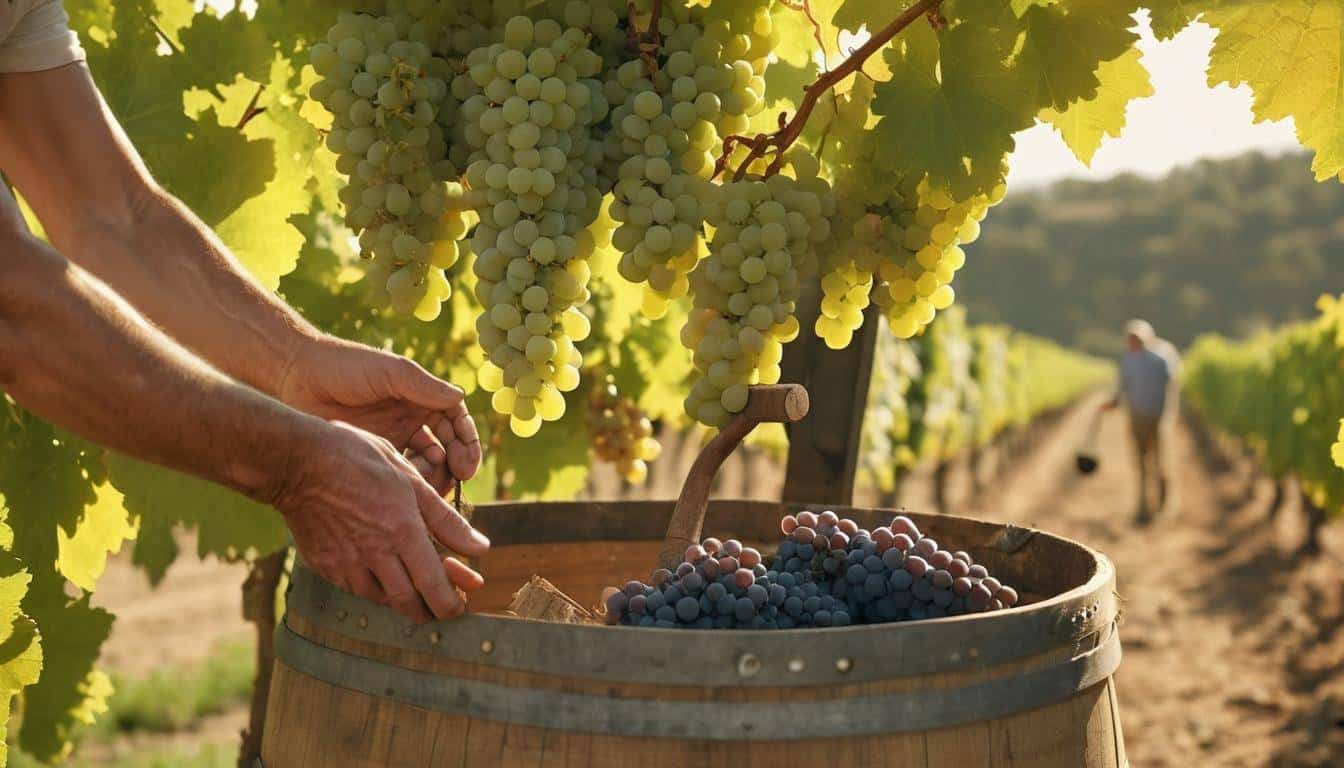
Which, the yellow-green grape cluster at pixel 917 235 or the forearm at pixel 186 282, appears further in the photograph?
the forearm at pixel 186 282

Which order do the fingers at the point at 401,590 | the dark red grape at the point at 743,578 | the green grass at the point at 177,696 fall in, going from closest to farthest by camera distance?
the fingers at the point at 401,590, the dark red grape at the point at 743,578, the green grass at the point at 177,696

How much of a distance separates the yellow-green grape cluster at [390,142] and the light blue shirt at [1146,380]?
1337cm

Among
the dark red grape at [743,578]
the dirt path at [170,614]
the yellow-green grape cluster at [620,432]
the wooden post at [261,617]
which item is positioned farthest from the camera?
the dirt path at [170,614]

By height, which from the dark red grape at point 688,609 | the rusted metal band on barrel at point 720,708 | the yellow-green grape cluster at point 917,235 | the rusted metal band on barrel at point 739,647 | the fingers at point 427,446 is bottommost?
the rusted metal band on barrel at point 720,708

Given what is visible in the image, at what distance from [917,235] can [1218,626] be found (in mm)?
8650

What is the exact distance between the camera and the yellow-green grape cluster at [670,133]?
183 centimetres

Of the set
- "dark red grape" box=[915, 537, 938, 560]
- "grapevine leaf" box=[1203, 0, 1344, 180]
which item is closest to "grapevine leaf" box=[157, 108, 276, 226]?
"dark red grape" box=[915, 537, 938, 560]

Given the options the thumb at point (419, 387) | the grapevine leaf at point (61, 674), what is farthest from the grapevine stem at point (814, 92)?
the grapevine leaf at point (61, 674)

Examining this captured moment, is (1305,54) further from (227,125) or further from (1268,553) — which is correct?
(1268,553)

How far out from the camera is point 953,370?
15.4m

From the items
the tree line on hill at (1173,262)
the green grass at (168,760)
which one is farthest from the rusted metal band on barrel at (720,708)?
the tree line on hill at (1173,262)

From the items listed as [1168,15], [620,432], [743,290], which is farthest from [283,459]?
[620,432]

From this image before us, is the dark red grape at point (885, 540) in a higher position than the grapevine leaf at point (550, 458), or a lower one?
lower

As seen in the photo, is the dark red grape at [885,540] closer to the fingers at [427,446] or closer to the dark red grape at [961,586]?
the dark red grape at [961,586]
